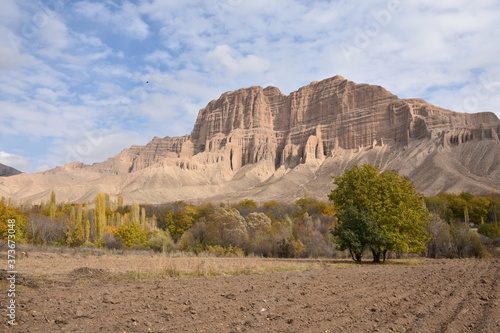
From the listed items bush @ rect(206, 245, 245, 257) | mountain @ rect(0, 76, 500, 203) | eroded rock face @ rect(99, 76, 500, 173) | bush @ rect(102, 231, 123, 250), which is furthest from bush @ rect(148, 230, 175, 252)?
eroded rock face @ rect(99, 76, 500, 173)

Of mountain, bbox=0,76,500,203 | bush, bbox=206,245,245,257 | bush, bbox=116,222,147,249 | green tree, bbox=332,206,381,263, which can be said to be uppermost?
mountain, bbox=0,76,500,203

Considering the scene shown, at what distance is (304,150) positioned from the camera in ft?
453

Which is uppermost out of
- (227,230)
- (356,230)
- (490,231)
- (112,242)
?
(356,230)

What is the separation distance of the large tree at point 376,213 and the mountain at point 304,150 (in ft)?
191

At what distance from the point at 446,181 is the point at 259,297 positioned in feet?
261

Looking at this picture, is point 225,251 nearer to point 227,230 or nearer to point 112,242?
point 227,230

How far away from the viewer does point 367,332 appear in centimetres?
709

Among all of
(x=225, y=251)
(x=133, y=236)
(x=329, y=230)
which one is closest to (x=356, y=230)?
(x=329, y=230)

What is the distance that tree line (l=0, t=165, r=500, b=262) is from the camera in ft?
77.2

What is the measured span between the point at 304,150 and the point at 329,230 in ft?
352

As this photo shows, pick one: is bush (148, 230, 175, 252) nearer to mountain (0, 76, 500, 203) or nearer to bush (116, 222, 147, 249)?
bush (116, 222, 147, 249)

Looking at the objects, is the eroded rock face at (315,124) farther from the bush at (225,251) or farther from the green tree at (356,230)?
the green tree at (356,230)

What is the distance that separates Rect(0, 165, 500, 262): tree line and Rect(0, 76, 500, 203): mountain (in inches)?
1566

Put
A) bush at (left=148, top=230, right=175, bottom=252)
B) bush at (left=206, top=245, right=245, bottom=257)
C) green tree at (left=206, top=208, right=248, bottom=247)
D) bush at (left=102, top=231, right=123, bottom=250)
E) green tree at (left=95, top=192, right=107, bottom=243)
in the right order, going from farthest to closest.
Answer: green tree at (left=95, top=192, right=107, bottom=243) → bush at (left=102, top=231, right=123, bottom=250) → bush at (left=148, top=230, right=175, bottom=252) → green tree at (left=206, top=208, right=248, bottom=247) → bush at (left=206, top=245, right=245, bottom=257)
